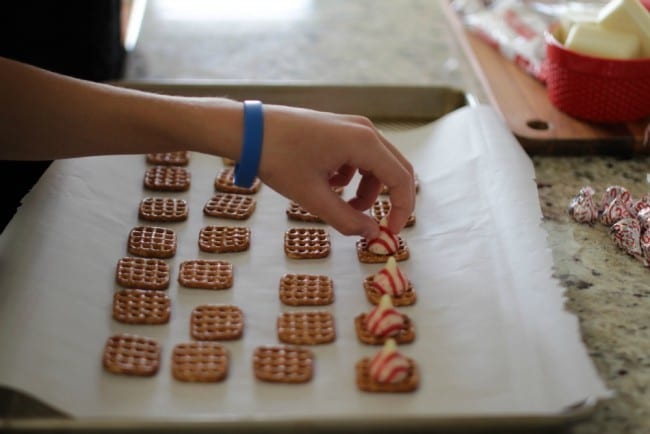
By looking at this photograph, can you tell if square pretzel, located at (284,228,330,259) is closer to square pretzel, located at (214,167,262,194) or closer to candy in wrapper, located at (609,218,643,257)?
square pretzel, located at (214,167,262,194)

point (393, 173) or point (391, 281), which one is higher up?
point (393, 173)

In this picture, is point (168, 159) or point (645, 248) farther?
point (168, 159)

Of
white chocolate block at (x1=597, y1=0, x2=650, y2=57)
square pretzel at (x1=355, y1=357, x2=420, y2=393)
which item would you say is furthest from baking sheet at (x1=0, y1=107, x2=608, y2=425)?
white chocolate block at (x1=597, y1=0, x2=650, y2=57)

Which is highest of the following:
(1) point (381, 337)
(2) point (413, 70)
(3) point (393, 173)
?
(3) point (393, 173)

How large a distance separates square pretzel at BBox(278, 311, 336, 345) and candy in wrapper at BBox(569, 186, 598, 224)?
432 millimetres

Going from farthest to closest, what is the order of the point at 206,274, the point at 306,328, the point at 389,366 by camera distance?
the point at 206,274
the point at 306,328
the point at 389,366

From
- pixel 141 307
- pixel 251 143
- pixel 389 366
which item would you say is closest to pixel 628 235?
pixel 389 366

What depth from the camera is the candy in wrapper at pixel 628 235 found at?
1.18 meters

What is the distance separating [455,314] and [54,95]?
1.85 ft

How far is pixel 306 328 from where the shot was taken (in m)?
1.06

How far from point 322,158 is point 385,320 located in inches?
8.4

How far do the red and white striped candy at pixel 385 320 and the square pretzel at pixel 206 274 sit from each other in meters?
0.22

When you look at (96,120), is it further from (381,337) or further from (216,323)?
(381,337)

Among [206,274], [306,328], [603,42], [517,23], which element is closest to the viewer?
[306,328]
